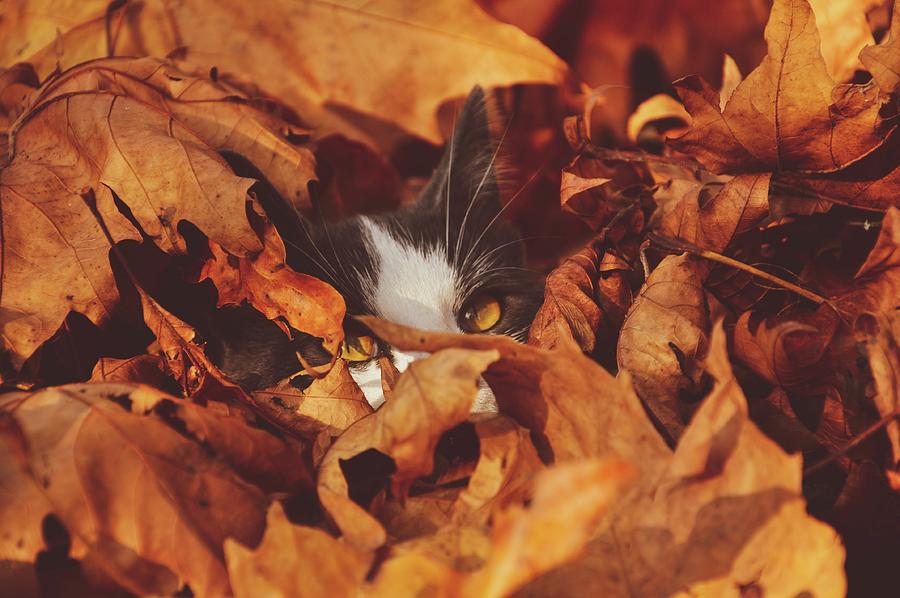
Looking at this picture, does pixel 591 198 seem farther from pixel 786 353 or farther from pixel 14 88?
pixel 14 88

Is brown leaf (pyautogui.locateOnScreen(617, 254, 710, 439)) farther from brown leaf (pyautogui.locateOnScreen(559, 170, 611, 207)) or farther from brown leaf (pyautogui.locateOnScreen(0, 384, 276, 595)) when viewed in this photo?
brown leaf (pyautogui.locateOnScreen(0, 384, 276, 595))

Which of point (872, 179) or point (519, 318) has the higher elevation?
point (872, 179)

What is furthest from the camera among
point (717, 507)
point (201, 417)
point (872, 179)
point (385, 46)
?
point (385, 46)

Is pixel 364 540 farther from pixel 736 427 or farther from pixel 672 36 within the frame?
pixel 672 36

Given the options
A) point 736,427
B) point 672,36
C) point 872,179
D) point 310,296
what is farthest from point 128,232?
point 672,36

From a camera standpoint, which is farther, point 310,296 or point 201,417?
point 310,296

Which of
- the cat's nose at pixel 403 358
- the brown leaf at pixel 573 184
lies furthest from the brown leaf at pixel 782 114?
the cat's nose at pixel 403 358
